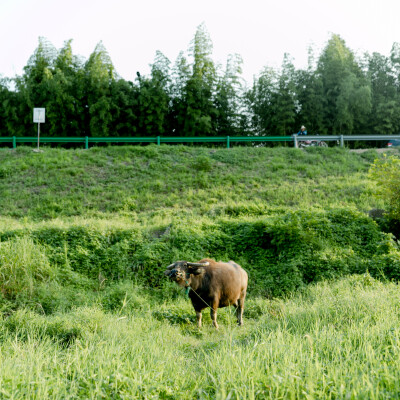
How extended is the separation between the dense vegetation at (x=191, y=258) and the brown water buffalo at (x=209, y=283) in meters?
0.42

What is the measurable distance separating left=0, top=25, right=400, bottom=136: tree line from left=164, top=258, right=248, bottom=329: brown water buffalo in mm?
17371

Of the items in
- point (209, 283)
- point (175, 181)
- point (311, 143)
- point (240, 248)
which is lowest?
point (240, 248)

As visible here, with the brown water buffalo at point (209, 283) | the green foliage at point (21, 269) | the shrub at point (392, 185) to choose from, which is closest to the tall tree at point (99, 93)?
the green foliage at point (21, 269)

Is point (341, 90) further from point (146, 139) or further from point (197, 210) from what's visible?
point (197, 210)

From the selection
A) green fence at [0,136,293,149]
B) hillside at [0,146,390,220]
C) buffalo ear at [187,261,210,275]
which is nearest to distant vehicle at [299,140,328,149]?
green fence at [0,136,293,149]

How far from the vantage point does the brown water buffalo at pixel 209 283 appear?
6.01 metres

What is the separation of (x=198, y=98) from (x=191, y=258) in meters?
15.4

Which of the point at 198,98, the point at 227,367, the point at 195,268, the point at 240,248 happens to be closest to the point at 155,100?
the point at 198,98

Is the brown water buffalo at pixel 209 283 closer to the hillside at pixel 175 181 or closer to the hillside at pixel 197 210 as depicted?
the hillside at pixel 197 210

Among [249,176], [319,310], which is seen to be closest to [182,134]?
[249,176]

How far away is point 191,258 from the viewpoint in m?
9.55

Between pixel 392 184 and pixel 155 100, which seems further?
pixel 155 100

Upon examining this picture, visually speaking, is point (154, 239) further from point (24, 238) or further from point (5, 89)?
point (5, 89)

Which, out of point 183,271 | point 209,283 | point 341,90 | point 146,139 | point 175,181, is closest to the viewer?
point 183,271
